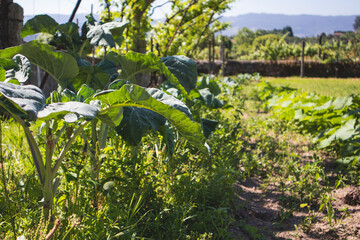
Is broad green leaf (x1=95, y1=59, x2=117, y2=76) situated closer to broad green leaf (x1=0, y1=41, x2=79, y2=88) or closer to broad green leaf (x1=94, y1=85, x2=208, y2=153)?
broad green leaf (x1=0, y1=41, x2=79, y2=88)

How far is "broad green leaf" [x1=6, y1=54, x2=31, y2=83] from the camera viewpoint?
1375 mm

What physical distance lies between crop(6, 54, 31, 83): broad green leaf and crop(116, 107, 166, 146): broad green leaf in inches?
19.1

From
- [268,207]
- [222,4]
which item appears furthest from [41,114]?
[222,4]

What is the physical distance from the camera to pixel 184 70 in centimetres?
189

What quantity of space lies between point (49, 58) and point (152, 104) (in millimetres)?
734

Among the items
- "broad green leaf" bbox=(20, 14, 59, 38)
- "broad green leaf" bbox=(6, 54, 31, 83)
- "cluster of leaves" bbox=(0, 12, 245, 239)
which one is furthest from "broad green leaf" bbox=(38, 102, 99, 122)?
"broad green leaf" bbox=(20, 14, 59, 38)

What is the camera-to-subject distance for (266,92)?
6.80 meters

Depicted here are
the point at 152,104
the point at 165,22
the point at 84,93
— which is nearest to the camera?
the point at 152,104

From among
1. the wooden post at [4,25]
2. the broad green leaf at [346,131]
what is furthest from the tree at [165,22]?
the broad green leaf at [346,131]

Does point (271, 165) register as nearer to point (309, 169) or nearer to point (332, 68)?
point (309, 169)

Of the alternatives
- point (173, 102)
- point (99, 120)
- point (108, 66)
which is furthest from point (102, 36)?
point (173, 102)

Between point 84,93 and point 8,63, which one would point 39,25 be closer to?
point 8,63

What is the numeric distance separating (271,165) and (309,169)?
57 cm

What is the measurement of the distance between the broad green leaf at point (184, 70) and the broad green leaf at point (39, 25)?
0.96 meters
